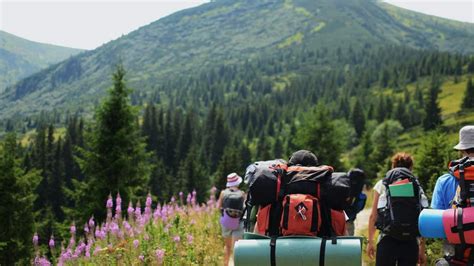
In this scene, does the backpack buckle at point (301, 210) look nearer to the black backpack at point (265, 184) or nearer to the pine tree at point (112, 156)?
the black backpack at point (265, 184)

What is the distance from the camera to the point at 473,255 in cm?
404

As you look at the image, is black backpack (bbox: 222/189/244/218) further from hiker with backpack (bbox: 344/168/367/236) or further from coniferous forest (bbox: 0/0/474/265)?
hiker with backpack (bbox: 344/168/367/236)

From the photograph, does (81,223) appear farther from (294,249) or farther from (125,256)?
(294,249)

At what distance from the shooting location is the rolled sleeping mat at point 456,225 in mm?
3941

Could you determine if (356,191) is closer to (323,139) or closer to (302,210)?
(302,210)

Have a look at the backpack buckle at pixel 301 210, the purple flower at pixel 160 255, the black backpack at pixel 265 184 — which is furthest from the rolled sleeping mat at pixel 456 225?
the purple flower at pixel 160 255

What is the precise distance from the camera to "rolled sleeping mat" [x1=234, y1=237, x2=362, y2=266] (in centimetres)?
385

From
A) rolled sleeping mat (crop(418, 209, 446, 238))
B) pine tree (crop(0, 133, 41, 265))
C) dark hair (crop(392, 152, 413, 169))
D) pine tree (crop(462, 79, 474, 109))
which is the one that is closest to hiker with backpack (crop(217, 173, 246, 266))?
A: dark hair (crop(392, 152, 413, 169))

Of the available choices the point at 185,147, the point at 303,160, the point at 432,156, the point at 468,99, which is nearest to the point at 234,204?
the point at 303,160

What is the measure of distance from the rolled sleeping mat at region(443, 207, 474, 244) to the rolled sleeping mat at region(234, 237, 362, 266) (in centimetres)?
73

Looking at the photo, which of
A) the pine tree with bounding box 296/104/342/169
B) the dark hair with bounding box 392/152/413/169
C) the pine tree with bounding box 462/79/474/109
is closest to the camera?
the dark hair with bounding box 392/152/413/169

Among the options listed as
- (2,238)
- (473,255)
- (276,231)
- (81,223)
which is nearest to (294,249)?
(276,231)

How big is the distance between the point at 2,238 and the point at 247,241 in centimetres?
2431

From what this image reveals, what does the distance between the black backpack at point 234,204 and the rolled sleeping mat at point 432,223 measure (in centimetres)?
430
